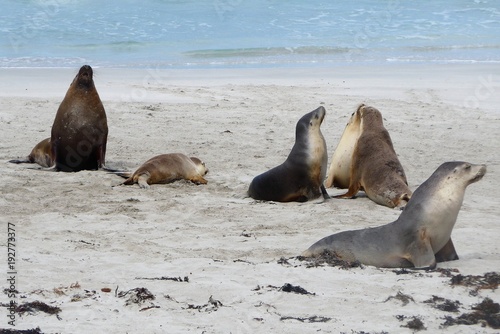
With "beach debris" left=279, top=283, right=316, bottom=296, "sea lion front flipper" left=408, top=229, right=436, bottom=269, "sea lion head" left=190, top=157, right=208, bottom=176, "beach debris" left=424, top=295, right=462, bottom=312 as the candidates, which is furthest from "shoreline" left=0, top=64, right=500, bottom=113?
"beach debris" left=279, top=283, right=316, bottom=296

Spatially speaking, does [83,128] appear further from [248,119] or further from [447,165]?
[447,165]

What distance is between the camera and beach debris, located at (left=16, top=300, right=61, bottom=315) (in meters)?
3.91

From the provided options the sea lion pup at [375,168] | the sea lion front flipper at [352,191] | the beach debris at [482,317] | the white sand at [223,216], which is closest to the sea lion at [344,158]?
the sea lion pup at [375,168]

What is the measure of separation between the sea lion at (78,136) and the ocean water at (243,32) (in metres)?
9.01

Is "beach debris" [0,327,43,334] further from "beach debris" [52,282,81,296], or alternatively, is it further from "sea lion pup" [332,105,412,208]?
"sea lion pup" [332,105,412,208]

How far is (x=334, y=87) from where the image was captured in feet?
43.0

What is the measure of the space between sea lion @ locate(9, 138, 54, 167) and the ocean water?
8.90 metres

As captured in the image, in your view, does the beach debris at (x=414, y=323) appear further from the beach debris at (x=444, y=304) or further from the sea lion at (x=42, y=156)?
the sea lion at (x=42, y=156)

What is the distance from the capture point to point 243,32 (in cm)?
2362

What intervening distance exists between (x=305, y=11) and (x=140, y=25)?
540 cm

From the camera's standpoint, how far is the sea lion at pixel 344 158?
760 cm

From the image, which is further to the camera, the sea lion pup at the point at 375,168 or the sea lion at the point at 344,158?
the sea lion at the point at 344,158

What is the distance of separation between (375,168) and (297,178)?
0.66m

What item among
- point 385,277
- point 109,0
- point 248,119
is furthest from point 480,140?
point 109,0
